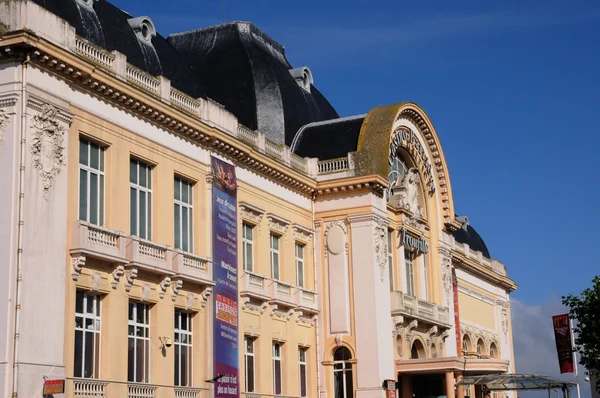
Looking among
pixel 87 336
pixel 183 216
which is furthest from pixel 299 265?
pixel 87 336

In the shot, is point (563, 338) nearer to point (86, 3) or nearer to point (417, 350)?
point (417, 350)

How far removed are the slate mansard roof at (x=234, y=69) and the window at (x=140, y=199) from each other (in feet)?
16.1

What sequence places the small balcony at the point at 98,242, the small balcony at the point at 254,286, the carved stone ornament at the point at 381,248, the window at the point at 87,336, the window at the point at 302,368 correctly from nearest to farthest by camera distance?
the small balcony at the point at 98,242 → the window at the point at 87,336 → the small balcony at the point at 254,286 → the window at the point at 302,368 → the carved stone ornament at the point at 381,248

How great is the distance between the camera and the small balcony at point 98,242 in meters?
25.0

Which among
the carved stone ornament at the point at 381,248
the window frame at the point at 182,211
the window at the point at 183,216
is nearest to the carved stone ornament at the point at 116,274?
the window frame at the point at 182,211

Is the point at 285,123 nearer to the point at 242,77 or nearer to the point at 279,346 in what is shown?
the point at 242,77

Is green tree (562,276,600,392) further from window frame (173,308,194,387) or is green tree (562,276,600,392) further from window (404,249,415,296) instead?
window frame (173,308,194,387)

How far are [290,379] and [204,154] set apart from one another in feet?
30.7

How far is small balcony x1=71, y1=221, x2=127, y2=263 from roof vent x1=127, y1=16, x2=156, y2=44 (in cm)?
1025

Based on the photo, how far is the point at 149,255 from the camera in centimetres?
2797

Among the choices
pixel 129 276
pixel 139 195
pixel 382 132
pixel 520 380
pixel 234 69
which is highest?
pixel 234 69

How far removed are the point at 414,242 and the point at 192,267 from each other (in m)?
15.0

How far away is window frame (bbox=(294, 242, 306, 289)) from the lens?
3781 cm

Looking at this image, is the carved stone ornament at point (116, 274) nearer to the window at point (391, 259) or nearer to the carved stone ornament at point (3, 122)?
the carved stone ornament at point (3, 122)
